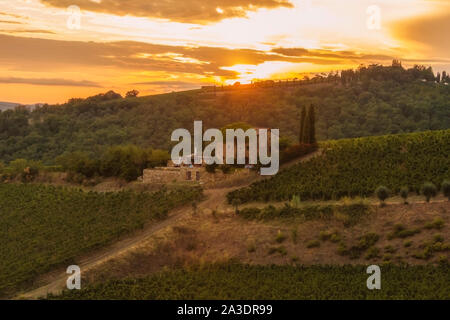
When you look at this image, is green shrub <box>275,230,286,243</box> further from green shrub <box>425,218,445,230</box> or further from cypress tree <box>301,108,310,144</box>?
cypress tree <box>301,108,310,144</box>

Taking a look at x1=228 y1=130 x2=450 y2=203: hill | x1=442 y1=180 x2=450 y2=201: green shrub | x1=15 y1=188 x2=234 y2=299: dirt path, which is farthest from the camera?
x1=228 y1=130 x2=450 y2=203: hill

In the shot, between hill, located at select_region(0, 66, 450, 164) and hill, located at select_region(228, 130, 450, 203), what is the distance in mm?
22080

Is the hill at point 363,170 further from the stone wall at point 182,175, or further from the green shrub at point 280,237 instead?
the green shrub at point 280,237

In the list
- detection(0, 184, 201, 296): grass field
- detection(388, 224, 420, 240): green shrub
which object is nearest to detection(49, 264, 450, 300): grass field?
detection(388, 224, 420, 240): green shrub

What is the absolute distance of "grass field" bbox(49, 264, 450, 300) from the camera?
18.4 m

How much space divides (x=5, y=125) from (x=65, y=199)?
146 feet

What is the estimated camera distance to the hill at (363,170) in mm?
28188

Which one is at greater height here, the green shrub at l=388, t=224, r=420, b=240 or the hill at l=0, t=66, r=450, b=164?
the hill at l=0, t=66, r=450, b=164

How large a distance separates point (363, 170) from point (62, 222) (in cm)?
1765

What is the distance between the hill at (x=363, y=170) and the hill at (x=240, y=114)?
72.4 ft

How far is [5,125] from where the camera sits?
2943 inches

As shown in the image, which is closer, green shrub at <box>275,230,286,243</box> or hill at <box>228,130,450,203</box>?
green shrub at <box>275,230,286,243</box>
